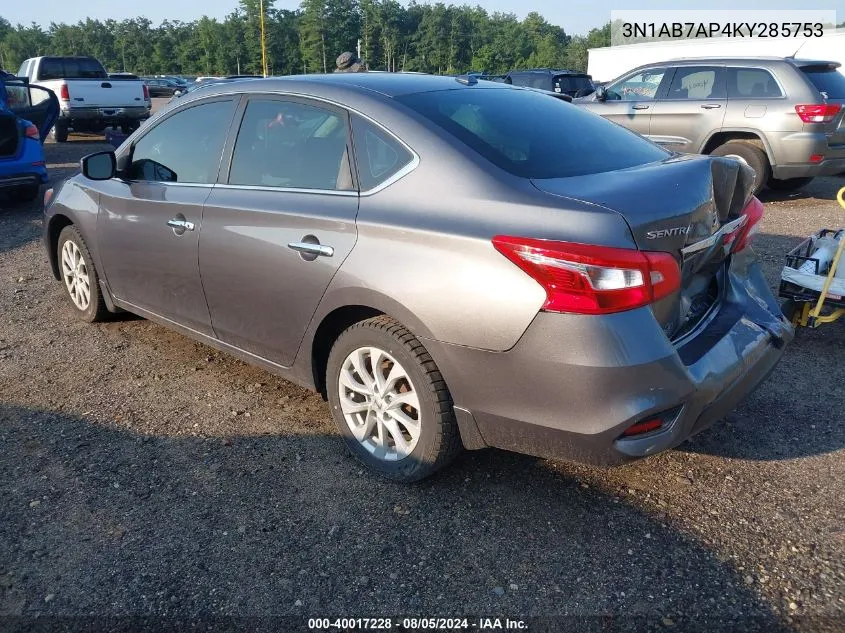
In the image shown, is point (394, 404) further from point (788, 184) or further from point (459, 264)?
point (788, 184)

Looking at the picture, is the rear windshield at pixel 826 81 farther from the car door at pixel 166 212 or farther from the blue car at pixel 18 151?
the blue car at pixel 18 151

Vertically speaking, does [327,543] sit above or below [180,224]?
below

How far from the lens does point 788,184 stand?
32.6ft

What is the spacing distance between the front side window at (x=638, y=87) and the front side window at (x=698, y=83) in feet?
0.89

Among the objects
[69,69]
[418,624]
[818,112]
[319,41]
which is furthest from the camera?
[319,41]

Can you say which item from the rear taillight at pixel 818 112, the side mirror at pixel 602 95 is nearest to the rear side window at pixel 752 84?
the rear taillight at pixel 818 112

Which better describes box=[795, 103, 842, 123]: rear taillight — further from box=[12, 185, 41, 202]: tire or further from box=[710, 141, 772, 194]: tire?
box=[12, 185, 41, 202]: tire

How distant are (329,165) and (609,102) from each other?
328 inches

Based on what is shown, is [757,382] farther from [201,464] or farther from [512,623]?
[201,464]

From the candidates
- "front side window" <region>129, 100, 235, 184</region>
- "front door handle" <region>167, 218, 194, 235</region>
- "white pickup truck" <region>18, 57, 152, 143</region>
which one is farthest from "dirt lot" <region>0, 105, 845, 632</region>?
"white pickup truck" <region>18, 57, 152, 143</region>

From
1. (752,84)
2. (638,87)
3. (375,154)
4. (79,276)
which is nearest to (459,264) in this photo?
(375,154)

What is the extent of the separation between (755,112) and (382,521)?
8.15 metres

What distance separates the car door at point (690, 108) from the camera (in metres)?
9.36

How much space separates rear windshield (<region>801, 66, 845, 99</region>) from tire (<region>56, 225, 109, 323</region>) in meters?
8.32
